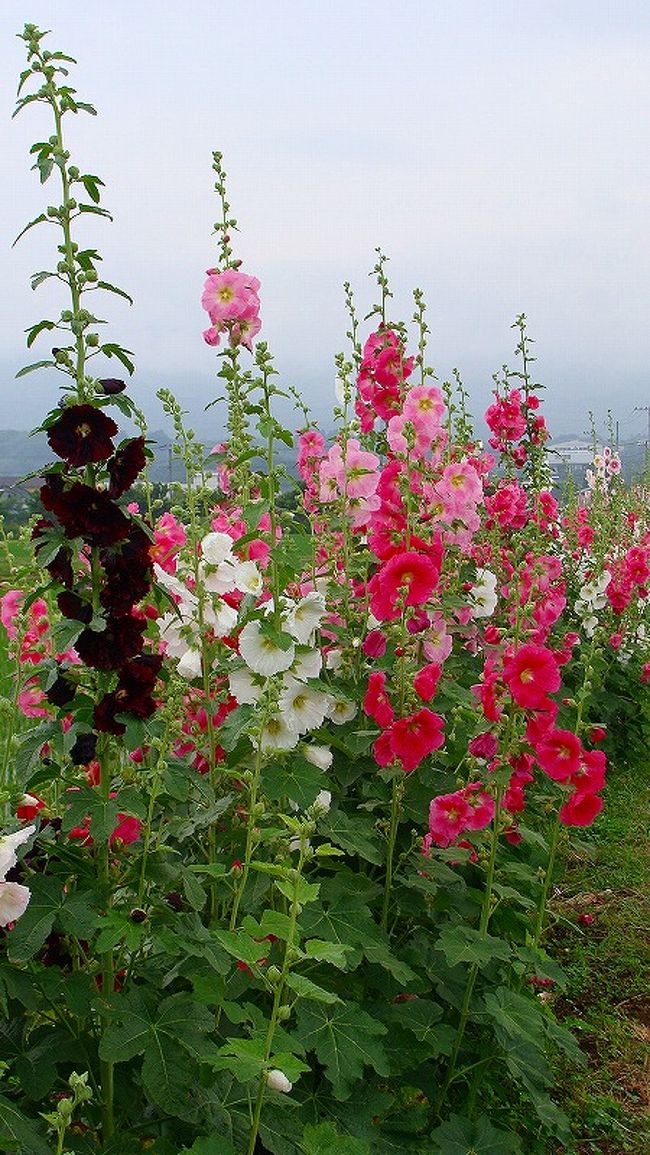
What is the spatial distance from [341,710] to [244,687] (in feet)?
1.92

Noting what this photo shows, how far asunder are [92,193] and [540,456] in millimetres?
2795

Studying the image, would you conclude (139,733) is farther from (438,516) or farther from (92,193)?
(438,516)

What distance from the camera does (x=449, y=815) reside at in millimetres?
2492

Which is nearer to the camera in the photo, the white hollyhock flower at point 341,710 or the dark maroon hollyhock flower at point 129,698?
the dark maroon hollyhock flower at point 129,698

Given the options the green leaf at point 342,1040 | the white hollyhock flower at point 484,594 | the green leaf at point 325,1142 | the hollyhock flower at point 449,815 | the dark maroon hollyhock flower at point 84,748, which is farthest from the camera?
the white hollyhock flower at point 484,594

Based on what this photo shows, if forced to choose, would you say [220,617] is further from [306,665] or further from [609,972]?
[609,972]

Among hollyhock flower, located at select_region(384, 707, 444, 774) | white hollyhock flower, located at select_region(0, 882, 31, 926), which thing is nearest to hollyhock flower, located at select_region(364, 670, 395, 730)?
hollyhock flower, located at select_region(384, 707, 444, 774)

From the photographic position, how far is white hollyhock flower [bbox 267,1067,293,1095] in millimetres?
1577

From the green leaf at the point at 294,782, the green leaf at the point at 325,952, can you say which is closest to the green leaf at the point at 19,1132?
the green leaf at the point at 325,952

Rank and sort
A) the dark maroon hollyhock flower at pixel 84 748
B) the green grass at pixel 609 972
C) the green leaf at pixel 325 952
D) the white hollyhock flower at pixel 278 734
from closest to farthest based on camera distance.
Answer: the green leaf at pixel 325 952 < the dark maroon hollyhock flower at pixel 84 748 < the white hollyhock flower at pixel 278 734 < the green grass at pixel 609 972

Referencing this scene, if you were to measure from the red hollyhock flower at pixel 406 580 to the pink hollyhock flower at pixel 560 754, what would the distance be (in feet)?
1.40

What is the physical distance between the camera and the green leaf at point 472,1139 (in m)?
2.32

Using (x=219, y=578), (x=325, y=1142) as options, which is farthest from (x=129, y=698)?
(x=325, y=1142)

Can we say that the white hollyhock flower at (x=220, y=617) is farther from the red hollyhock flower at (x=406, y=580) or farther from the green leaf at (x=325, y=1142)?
the green leaf at (x=325, y=1142)
